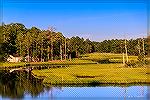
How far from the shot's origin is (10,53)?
86.3 metres

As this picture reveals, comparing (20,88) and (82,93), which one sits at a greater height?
(82,93)

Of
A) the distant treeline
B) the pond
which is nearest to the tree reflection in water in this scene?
the pond

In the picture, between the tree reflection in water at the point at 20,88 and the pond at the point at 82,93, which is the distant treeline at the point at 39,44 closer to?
the tree reflection in water at the point at 20,88

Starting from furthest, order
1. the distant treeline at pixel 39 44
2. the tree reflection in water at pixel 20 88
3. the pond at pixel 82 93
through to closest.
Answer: the distant treeline at pixel 39 44, the tree reflection in water at pixel 20 88, the pond at pixel 82 93

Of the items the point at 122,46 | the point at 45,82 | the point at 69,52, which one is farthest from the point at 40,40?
the point at 45,82

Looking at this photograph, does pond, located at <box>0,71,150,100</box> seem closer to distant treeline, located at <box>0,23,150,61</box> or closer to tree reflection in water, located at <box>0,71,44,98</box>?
tree reflection in water, located at <box>0,71,44,98</box>

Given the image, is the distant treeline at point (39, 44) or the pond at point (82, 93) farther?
the distant treeline at point (39, 44)

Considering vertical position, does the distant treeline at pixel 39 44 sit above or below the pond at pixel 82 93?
above

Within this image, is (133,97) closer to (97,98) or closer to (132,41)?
(97,98)

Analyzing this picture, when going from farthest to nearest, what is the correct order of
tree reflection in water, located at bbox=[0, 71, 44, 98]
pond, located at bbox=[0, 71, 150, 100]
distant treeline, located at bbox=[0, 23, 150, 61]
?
distant treeline, located at bbox=[0, 23, 150, 61] < tree reflection in water, located at bbox=[0, 71, 44, 98] < pond, located at bbox=[0, 71, 150, 100]

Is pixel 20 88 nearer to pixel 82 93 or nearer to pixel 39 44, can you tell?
pixel 82 93

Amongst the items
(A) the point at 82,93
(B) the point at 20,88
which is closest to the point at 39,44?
(B) the point at 20,88

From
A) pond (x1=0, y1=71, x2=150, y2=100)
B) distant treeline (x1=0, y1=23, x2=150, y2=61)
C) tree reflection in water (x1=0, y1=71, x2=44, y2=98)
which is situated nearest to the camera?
pond (x1=0, y1=71, x2=150, y2=100)

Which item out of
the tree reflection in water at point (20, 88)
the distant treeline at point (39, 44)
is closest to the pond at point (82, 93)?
the tree reflection in water at point (20, 88)
